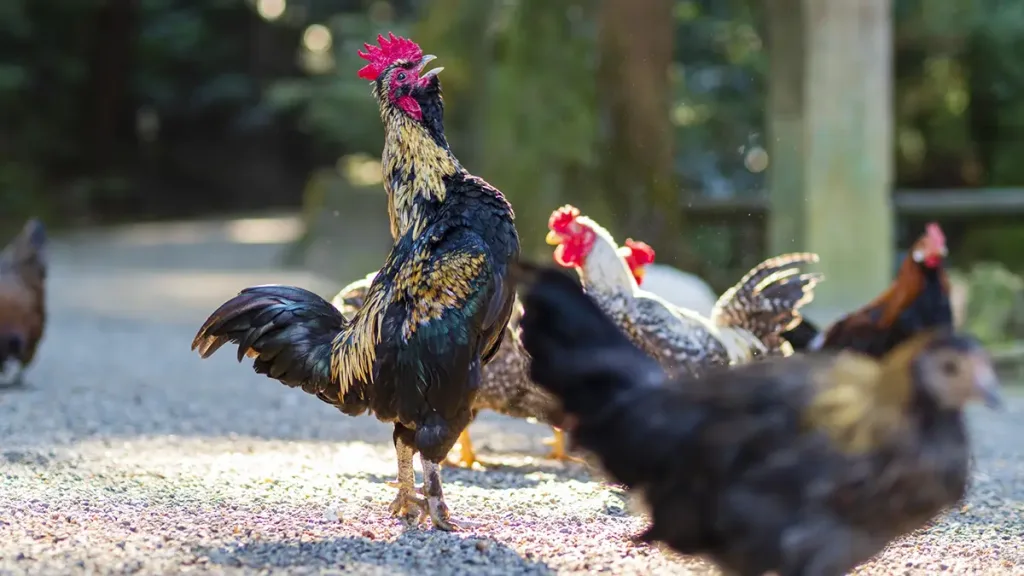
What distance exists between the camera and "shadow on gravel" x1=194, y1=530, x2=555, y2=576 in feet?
14.7

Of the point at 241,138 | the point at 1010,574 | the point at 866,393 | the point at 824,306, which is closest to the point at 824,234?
the point at 824,306

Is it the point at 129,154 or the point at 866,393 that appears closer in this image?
the point at 866,393

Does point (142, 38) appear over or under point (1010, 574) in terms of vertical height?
over

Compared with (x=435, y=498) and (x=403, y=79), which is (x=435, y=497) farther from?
(x=403, y=79)

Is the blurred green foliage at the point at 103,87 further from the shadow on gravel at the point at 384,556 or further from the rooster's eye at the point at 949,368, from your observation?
the rooster's eye at the point at 949,368

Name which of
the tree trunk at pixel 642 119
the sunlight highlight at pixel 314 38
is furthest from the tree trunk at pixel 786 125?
the sunlight highlight at pixel 314 38

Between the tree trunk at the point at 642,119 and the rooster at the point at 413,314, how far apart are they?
312 inches

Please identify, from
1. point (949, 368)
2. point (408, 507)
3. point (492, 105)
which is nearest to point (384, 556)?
point (408, 507)

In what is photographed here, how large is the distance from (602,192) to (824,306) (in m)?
2.86

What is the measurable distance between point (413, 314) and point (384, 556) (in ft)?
3.09

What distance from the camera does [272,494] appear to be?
5.88 metres

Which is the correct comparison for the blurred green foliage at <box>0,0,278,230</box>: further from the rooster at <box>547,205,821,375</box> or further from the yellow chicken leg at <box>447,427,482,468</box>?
the rooster at <box>547,205,821,375</box>

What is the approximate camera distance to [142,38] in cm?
3184

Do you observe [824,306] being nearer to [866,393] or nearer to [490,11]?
[490,11]
